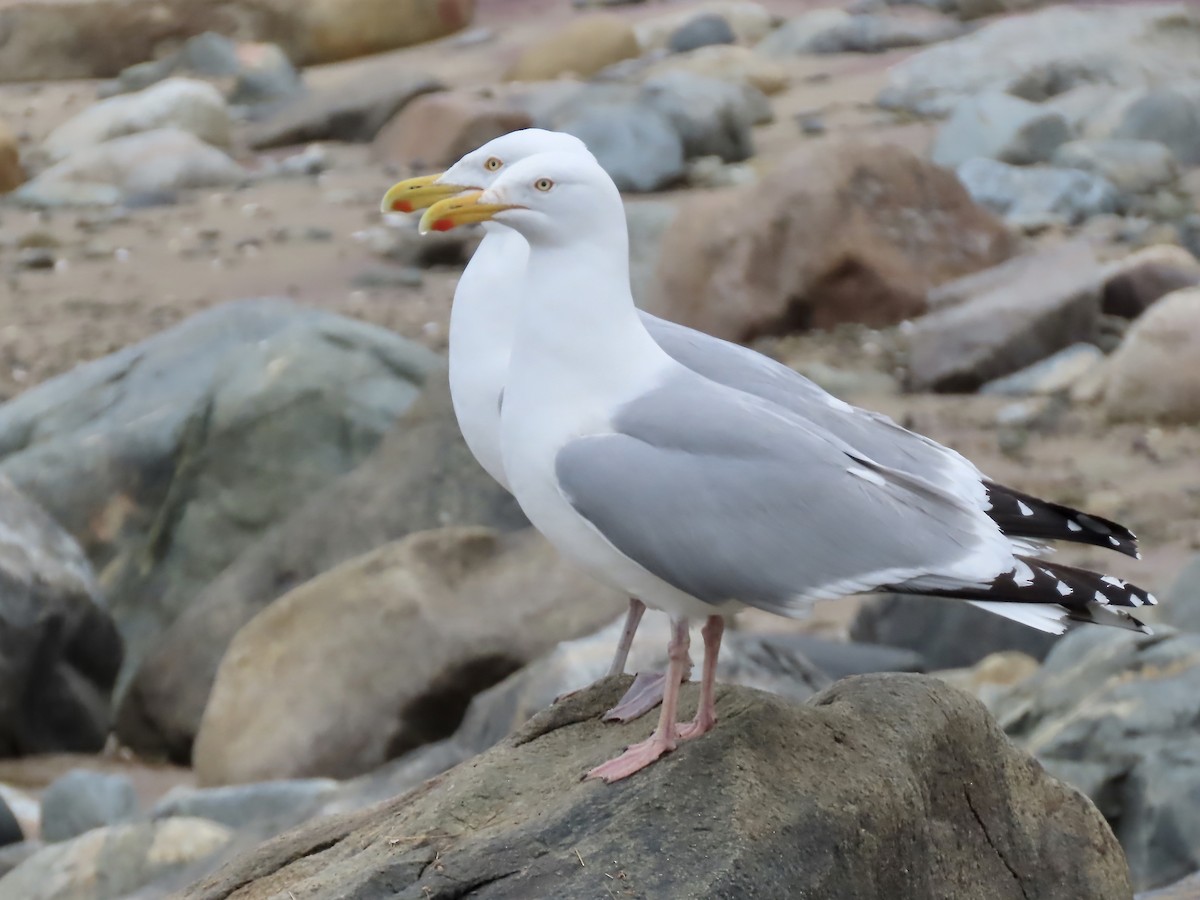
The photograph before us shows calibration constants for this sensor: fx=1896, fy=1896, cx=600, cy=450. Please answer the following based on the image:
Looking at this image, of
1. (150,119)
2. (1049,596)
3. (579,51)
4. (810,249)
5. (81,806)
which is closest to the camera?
(1049,596)

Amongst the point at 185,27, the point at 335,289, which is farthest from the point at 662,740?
the point at 185,27

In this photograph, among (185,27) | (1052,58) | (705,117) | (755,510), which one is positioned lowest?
(185,27)

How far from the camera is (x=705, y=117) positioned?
13.6 metres

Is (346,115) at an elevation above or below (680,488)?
below

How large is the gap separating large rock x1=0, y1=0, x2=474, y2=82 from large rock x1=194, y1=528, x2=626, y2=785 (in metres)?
14.3

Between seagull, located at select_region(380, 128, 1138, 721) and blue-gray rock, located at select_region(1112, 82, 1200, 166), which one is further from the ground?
seagull, located at select_region(380, 128, 1138, 721)

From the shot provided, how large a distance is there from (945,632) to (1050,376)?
281 cm

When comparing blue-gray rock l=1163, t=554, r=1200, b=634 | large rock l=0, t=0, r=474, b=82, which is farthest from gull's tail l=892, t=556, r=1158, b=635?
large rock l=0, t=0, r=474, b=82

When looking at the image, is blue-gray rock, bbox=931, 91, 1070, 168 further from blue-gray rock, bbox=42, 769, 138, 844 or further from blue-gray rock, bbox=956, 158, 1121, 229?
blue-gray rock, bbox=42, 769, 138, 844

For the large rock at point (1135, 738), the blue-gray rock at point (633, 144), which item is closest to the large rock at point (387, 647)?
the large rock at point (1135, 738)

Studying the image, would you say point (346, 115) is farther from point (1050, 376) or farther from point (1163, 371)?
point (1163, 371)

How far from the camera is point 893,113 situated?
14.6m

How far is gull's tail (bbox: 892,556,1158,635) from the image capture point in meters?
2.88

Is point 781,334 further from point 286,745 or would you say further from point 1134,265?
point 286,745
